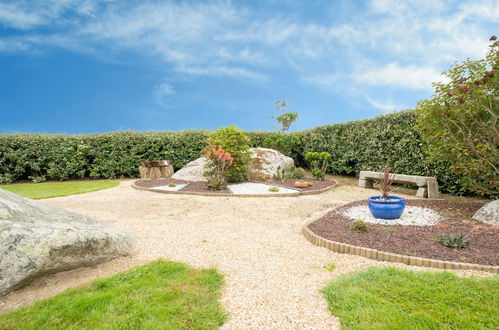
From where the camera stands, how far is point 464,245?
414 cm

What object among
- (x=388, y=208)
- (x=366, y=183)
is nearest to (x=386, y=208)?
(x=388, y=208)

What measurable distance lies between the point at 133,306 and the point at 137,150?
13622 millimetres

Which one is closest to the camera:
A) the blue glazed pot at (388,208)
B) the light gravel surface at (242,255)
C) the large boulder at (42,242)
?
the light gravel surface at (242,255)

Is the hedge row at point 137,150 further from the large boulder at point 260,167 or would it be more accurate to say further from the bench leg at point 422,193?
the large boulder at point 260,167

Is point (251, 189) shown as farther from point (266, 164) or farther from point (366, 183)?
point (366, 183)

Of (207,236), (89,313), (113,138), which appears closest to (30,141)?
(113,138)

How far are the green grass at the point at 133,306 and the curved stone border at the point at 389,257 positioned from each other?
74.6 inches

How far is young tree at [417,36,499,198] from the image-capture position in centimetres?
630

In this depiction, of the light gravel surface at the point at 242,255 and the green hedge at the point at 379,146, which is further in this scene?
the green hedge at the point at 379,146

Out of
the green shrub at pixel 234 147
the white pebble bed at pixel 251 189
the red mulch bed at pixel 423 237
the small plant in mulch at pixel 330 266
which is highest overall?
the green shrub at pixel 234 147

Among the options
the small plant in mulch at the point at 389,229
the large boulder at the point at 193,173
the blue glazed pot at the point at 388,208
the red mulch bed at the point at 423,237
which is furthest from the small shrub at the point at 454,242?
the large boulder at the point at 193,173

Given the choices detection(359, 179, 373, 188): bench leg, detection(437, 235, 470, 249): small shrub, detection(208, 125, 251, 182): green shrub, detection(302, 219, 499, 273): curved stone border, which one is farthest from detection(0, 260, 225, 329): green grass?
detection(359, 179, 373, 188): bench leg

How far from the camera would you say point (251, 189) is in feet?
34.3

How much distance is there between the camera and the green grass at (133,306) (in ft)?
8.06
